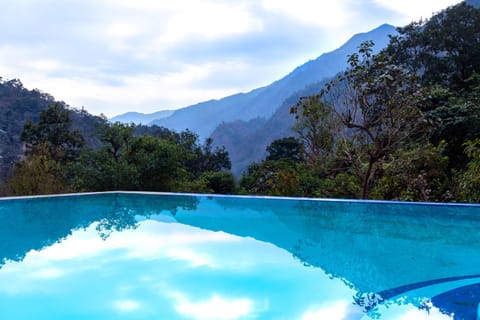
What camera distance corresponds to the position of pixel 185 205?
591 centimetres

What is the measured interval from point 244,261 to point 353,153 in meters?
3.63

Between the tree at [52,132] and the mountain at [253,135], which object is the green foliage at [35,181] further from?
the mountain at [253,135]

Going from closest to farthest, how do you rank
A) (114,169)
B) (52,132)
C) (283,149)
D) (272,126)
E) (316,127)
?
(114,169) < (316,127) < (52,132) < (283,149) < (272,126)

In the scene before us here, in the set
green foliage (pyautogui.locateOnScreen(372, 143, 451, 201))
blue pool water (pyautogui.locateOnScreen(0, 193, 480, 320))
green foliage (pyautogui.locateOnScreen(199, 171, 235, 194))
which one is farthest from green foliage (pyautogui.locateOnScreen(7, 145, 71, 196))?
green foliage (pyautogui.locateOnScreen(372, 143, 451, 201))

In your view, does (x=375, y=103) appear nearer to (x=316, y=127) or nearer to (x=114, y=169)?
(x=316, y=127)

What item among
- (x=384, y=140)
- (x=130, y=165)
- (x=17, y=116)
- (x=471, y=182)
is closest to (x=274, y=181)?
(x=384, y=140)

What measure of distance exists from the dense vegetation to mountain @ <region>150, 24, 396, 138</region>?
874 inches

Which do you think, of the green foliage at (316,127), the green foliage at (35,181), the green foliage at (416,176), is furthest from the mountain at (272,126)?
the green foliage at (416,176)

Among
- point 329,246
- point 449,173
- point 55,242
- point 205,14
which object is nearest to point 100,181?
point 55,242

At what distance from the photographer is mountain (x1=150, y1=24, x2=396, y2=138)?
32156mm

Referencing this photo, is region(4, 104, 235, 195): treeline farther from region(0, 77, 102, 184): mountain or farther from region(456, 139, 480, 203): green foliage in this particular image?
region(0, 77, 102, 184): mountain

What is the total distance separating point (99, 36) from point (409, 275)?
28.2ft

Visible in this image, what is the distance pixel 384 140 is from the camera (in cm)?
601

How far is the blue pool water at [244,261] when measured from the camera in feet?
8.09
